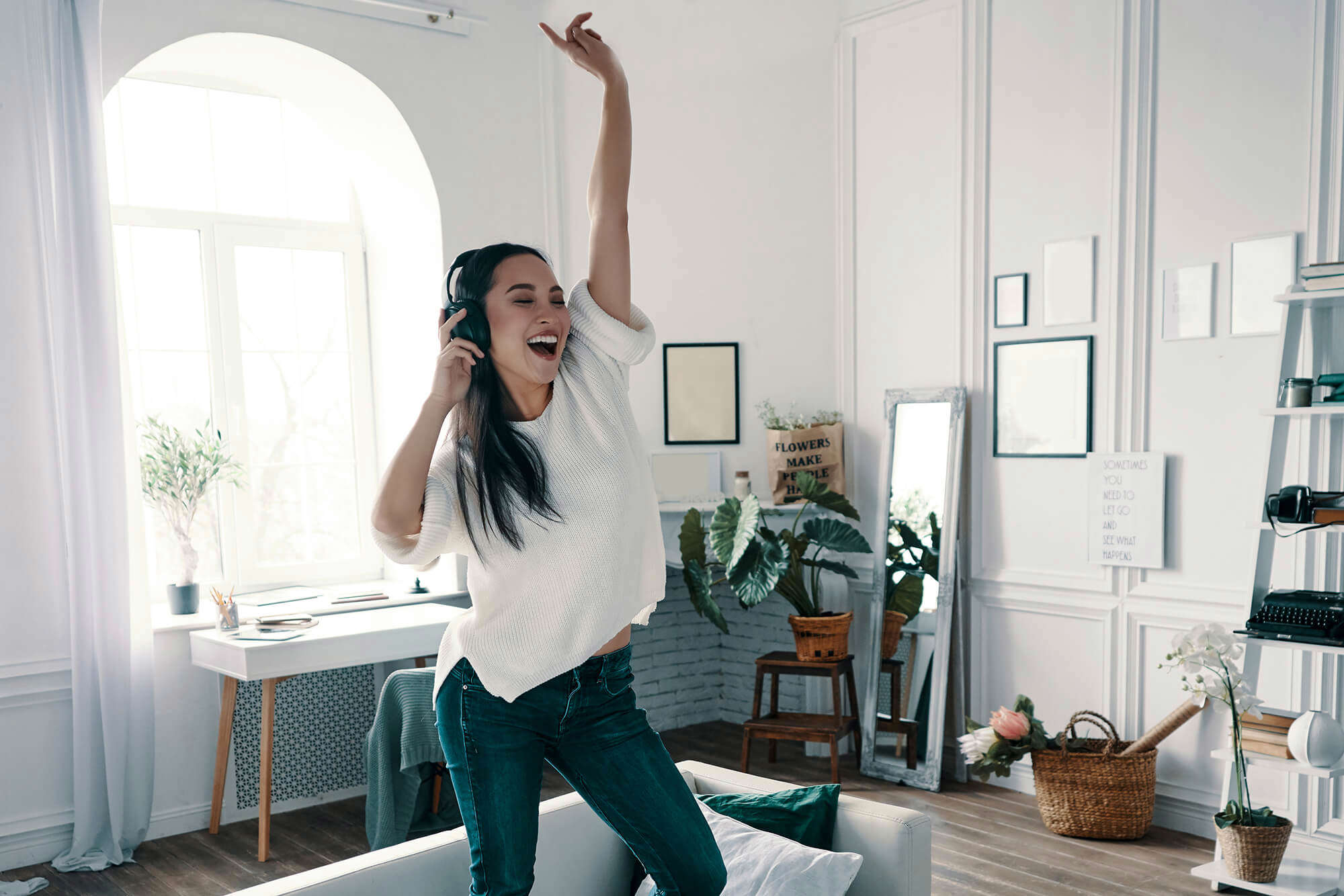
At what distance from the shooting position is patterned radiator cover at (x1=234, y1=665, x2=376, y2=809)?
407cm

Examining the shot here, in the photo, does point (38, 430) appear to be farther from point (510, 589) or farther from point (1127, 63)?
point (1127, 63)

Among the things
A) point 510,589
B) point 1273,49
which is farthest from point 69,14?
point 1273,49

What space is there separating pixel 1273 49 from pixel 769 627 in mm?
3017

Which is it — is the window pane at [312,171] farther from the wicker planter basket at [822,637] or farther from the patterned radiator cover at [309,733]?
the wicker planter basket at [822,637]

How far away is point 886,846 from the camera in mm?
2016

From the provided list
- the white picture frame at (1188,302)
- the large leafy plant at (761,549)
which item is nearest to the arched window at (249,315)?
the large leafy plant at (761,549)

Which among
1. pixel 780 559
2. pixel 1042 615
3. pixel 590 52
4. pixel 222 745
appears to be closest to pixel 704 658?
pixel 780 559

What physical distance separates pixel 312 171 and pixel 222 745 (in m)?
2.53

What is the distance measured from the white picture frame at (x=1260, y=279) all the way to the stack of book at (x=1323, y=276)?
10.4 inches

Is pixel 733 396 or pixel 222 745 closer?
pixel 222 745

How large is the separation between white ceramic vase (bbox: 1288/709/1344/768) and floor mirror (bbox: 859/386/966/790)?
1353 millimetres

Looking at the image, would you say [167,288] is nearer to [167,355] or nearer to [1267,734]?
[167,355]

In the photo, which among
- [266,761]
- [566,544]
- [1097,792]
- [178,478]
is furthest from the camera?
[178,478]

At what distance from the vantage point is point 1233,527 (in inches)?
140
